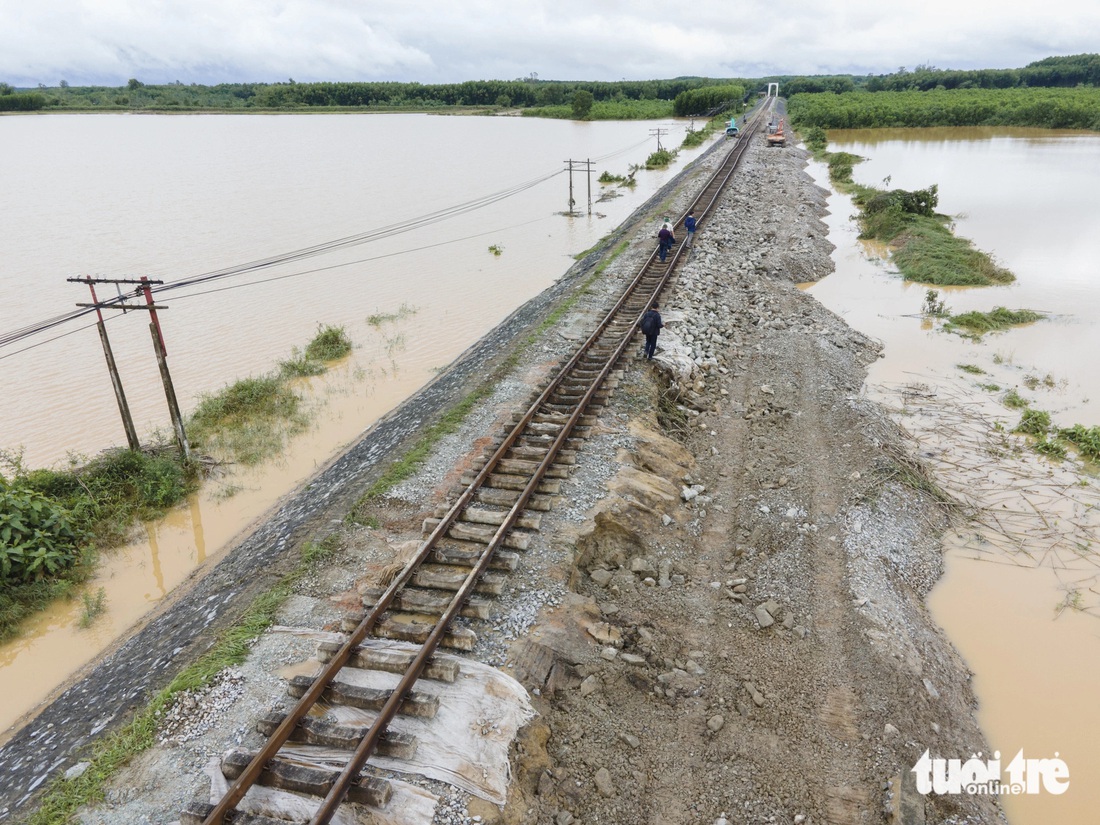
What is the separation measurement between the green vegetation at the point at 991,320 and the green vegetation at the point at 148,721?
69.7ft

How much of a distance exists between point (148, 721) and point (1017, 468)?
15.2 meters

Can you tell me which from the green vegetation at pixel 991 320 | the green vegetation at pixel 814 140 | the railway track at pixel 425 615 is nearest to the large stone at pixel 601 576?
the railway track at pixel 425 615

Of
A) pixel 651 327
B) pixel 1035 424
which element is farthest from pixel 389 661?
pixel 1035 424

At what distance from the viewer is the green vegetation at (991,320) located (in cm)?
2017

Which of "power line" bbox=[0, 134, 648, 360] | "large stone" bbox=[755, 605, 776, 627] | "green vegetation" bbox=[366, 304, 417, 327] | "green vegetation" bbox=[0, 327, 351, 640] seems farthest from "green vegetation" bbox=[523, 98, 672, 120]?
"large stone" bbox=[755, 605, 776, 627]

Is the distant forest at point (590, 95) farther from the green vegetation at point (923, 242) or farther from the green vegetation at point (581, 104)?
the green vegetation at point (923, 242)

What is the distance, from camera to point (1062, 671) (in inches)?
336

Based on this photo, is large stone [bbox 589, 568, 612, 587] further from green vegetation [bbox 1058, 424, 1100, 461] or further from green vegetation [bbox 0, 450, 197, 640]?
green vegetation [bbox 1058, 424, 1100, 461]

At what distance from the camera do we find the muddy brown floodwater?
7961mm

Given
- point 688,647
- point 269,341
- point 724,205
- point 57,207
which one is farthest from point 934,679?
point 57,207

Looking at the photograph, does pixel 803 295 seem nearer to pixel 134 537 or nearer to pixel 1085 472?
pixel 1085 472

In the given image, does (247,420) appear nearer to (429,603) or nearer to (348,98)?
(429,603)

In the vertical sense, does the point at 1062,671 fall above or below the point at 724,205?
below

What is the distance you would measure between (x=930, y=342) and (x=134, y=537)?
21.7 meters
